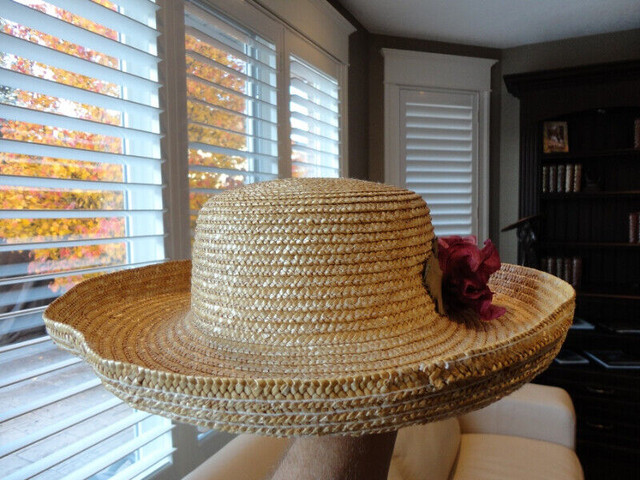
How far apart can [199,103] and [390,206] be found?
0.98 m

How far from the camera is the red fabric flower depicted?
792 millimetres

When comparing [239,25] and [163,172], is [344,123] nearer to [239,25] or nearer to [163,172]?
[239,25]

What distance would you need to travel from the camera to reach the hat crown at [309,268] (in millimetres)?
642

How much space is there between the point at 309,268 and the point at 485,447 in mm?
1665

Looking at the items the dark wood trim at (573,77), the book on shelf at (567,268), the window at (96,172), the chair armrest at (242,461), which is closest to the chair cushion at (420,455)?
the chair armrest at (242,461)

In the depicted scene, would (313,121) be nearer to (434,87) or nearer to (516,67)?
(434,87)

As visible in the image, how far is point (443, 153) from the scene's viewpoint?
3.40 m

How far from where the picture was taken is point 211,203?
0.75m

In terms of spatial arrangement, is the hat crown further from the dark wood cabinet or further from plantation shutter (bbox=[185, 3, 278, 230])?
the dark wood cabinet

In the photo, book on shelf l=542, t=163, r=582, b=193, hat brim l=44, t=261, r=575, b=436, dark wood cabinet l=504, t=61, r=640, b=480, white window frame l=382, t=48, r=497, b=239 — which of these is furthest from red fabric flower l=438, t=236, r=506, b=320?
book on shelf l=542, t=163, r=582, b=193

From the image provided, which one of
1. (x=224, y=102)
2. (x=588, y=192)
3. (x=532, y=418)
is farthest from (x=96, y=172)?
(x=588, y=192)

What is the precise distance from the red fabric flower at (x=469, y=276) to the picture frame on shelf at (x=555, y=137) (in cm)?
265

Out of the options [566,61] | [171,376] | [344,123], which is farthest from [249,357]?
[566,61]

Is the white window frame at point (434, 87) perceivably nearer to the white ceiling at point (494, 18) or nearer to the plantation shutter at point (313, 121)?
the white ceiling at point (494, 18)
